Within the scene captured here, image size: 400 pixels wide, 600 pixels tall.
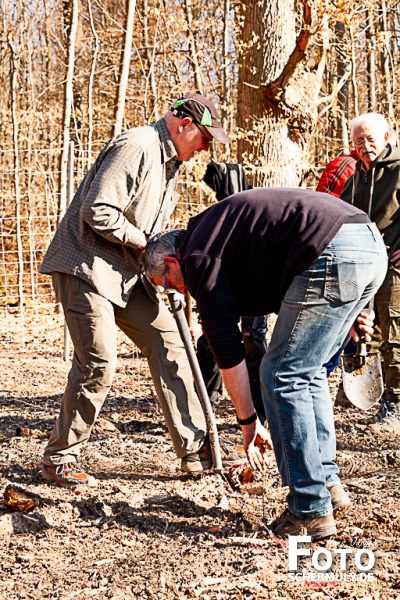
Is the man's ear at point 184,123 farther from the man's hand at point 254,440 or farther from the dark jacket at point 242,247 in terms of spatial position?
the man's hand at point 254,440

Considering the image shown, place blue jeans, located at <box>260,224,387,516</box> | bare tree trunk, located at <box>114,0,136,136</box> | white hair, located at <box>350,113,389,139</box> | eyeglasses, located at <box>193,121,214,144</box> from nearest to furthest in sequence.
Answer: blue jeans, located at <box>260,224,387,516</box>
eyeglasses, located at <box>193,121,214,144</box>
white hair, located at <box>350,113,389,139</box>
bare tree trunk, located at <box>114,0,136,136</box>

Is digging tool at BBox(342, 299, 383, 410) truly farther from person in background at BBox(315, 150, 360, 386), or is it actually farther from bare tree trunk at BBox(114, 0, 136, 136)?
bare tree trunk at BBox(114, 0, 136, 136)

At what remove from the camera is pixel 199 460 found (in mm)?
4438

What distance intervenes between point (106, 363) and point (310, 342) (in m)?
1.43

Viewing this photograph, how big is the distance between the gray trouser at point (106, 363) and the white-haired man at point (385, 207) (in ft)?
5.61

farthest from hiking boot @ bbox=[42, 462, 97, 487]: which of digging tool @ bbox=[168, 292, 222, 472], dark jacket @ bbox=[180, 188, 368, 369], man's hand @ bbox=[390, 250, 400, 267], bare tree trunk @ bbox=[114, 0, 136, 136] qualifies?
bare tree trunk @ bbox=[114, 0, 136, 136]

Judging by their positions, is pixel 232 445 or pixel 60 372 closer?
pixel 232 445

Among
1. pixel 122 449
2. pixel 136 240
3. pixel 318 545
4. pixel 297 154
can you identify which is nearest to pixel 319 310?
pixel 318 545

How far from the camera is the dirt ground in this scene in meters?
3.12

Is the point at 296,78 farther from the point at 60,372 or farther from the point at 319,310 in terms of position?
the point at 319,310

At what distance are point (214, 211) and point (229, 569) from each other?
1.51 m

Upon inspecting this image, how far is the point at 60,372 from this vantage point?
8016mm

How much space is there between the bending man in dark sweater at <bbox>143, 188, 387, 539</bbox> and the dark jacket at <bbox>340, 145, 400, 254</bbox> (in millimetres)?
2218

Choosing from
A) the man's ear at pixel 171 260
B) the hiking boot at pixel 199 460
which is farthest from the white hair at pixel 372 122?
the man's ear at pixel 171 260
